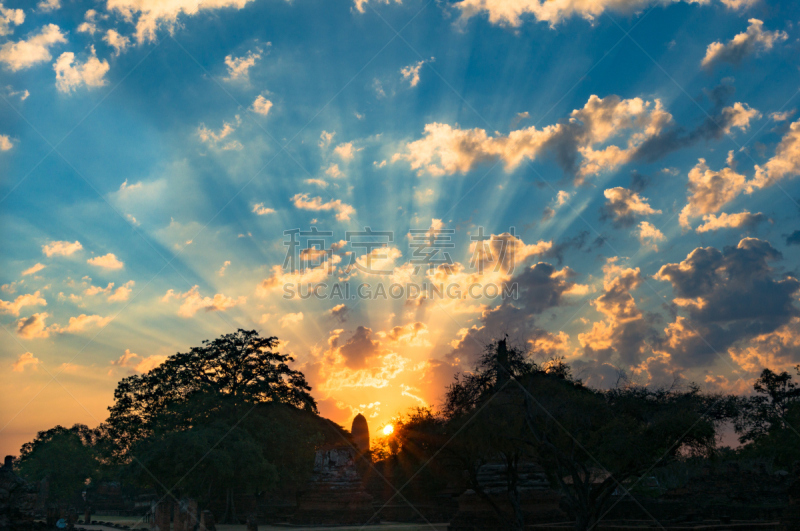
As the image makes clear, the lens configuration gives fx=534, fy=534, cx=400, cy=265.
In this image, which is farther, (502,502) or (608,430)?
→ (502,502)

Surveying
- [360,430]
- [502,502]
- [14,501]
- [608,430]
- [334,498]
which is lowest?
[334,498]

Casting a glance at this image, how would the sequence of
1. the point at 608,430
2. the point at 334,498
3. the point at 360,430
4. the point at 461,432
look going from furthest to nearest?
the point at 360,430 < the point at 334,498 < the point at 461,432 < the point at 608,430

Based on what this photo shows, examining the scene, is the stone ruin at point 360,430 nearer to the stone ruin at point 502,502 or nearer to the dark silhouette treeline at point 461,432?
the dark silhouette treeline at point 461,432

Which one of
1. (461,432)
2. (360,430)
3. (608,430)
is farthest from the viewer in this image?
(360,430)

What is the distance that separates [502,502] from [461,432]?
6.14m

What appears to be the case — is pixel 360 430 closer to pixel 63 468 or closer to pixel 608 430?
pixel 63 468

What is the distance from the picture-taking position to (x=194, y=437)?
2814 centimetres

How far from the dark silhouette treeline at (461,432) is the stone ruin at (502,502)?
14 cm

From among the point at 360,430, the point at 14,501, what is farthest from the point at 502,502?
the point at 360,430

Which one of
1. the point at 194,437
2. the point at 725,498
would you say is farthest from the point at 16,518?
the point at 725,498

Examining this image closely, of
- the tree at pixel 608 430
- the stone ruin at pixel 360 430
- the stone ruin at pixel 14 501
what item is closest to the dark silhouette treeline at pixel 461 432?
the tree at pixel 608 430

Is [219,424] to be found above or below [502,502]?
above

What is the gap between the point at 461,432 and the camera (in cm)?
2302

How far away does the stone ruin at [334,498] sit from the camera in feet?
122
